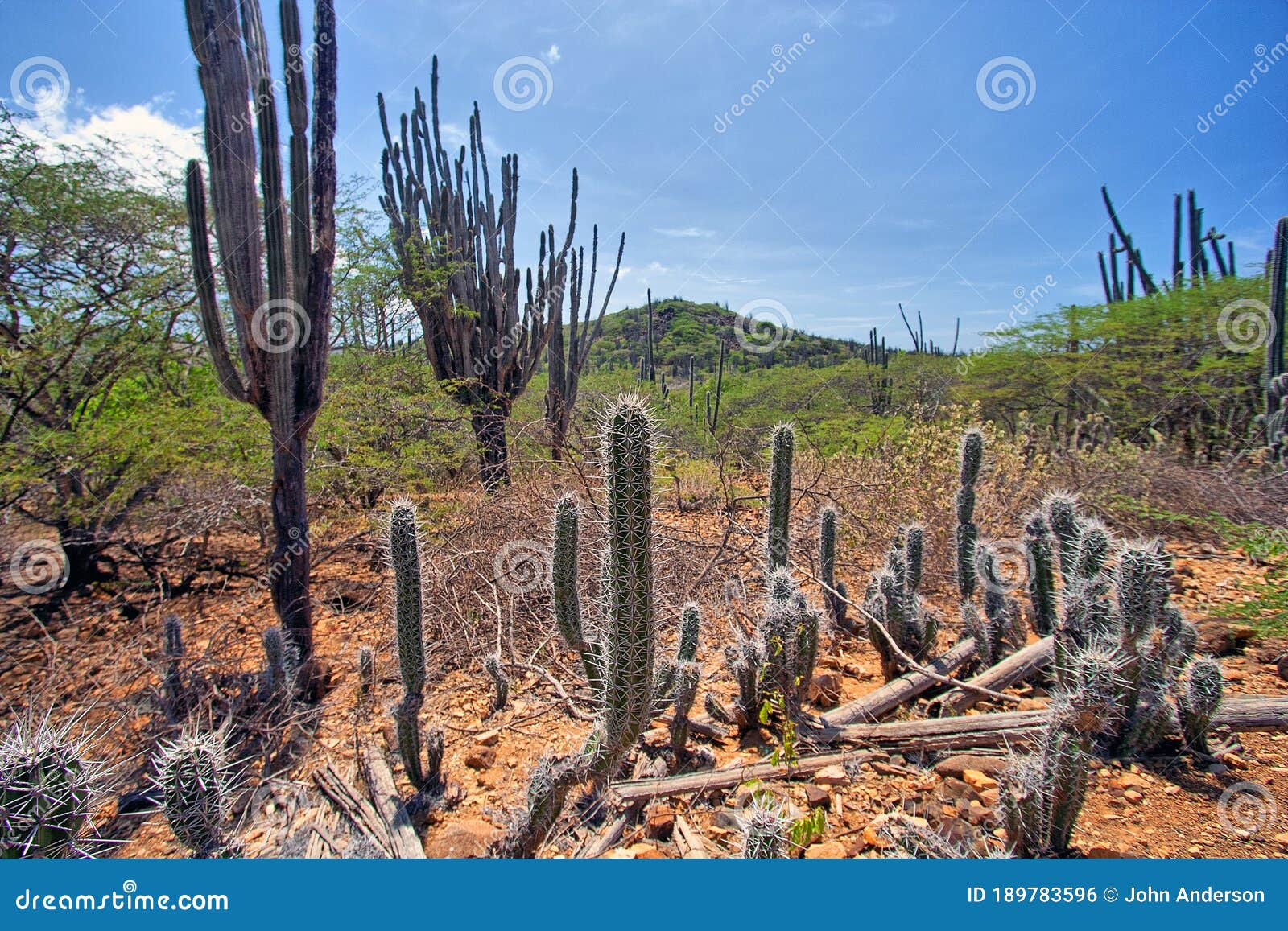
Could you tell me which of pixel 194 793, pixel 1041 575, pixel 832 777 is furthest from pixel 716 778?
pixel 1041 575

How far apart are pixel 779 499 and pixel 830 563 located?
0.64 meters

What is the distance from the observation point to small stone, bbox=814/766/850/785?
7.27 feet

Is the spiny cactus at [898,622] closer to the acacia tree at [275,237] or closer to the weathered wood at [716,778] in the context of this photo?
the weathered wood at [716,778]

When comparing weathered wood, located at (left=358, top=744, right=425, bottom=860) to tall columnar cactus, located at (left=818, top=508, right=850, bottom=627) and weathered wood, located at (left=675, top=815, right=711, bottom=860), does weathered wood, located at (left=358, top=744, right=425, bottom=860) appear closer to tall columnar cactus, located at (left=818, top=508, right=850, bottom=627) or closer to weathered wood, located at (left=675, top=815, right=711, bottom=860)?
weathered wood, located at (left=675, top=815, right=711, bottom=860)

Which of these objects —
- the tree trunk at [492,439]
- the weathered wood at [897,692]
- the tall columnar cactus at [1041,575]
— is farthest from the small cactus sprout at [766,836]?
the tree trunk at [492,439]

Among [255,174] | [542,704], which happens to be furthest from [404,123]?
[542,704]

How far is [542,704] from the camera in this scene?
3.15m

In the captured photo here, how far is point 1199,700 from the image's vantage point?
2256mm

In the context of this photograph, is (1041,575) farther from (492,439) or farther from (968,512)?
(492,439)

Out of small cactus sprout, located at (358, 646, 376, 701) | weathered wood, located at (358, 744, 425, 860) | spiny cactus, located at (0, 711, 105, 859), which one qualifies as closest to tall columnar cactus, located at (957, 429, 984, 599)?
weathered wood, located at (358, 744, 425, 860)

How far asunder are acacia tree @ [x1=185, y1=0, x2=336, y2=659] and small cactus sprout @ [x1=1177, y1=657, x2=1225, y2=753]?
176 inches

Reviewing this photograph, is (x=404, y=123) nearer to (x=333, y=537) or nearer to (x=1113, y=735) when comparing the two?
(x=333, y=537)

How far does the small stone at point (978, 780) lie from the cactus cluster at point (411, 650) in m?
2.21

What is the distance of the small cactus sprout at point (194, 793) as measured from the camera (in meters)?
1.75
